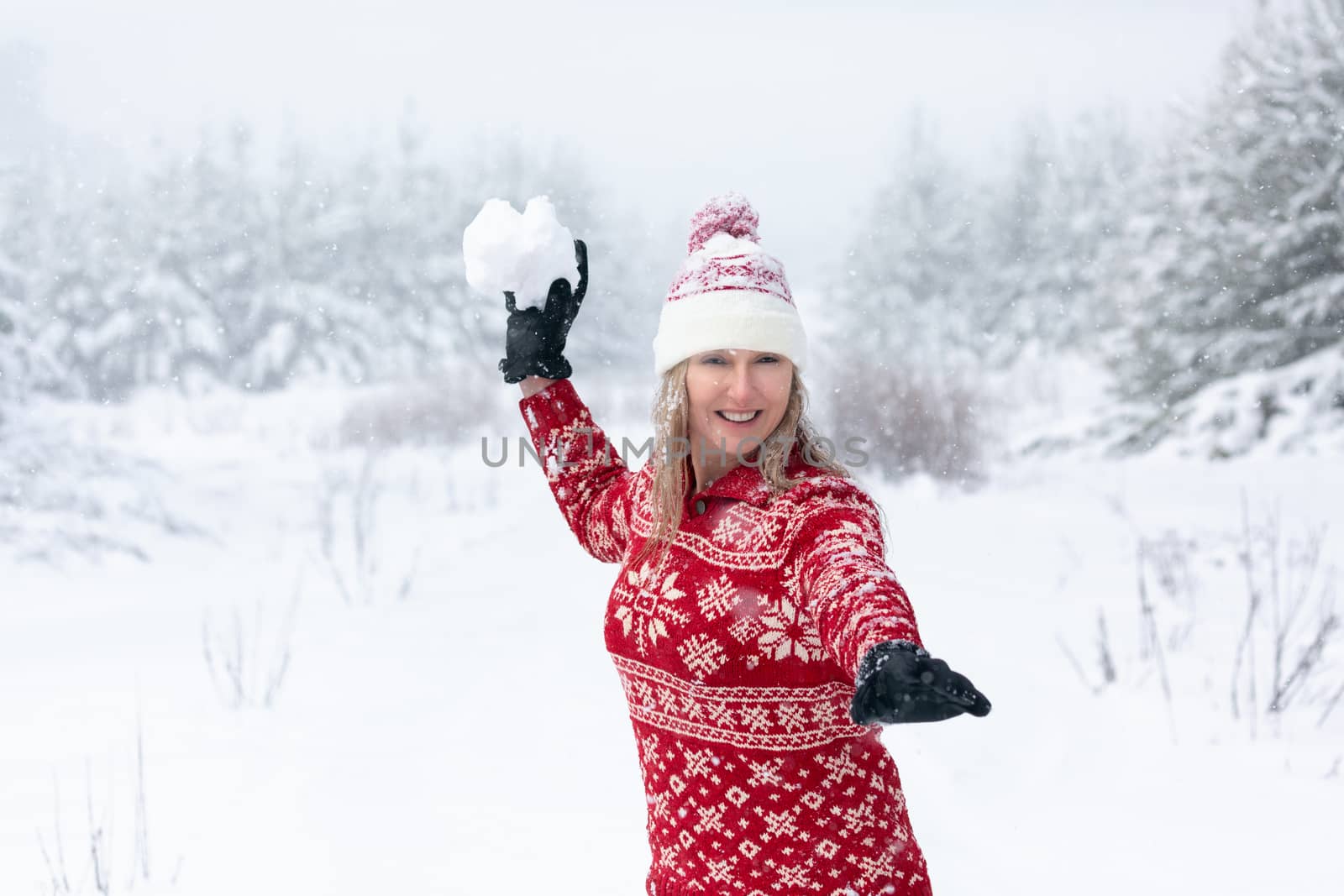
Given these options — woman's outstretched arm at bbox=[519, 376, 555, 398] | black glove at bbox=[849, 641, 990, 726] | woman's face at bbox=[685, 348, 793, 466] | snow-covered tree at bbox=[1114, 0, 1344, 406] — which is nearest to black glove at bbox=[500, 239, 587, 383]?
woman's outstretched arm at bbox=[519, 376, 555, 398]

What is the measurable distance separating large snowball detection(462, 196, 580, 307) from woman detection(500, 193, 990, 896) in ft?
1.00

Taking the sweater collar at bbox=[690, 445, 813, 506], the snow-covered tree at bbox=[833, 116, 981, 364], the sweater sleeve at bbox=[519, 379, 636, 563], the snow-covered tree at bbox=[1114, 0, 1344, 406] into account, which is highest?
the snow-covered tree at bbox=[833, 116, 981, 364]

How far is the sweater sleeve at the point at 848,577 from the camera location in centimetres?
116

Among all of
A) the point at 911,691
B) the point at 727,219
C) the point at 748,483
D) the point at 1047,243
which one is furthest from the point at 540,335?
the point at 1047,243

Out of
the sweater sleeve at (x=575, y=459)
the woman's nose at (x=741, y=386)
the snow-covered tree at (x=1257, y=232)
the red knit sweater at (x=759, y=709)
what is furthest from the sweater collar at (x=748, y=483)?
the snow-covered tree at (x=1257, y=232)

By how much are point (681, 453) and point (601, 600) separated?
5.04 metres

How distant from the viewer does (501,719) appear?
448cm

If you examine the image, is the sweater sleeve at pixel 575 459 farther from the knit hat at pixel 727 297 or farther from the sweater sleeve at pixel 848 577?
the sweater sleeve at pixel 848 577

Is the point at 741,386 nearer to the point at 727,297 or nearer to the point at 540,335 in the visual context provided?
the point at 727,297

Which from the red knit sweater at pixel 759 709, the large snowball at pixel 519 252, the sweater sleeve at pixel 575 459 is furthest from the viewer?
the sweater sleeve at pixel 575 459

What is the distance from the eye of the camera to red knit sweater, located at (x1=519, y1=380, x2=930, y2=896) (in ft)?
4.83

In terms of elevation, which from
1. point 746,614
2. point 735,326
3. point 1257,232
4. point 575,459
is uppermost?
point 1257,232

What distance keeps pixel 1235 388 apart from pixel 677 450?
11798 millimetres

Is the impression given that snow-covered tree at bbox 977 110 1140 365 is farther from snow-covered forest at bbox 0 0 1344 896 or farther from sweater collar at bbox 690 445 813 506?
sweater collar at bbox 690 445 813 506
